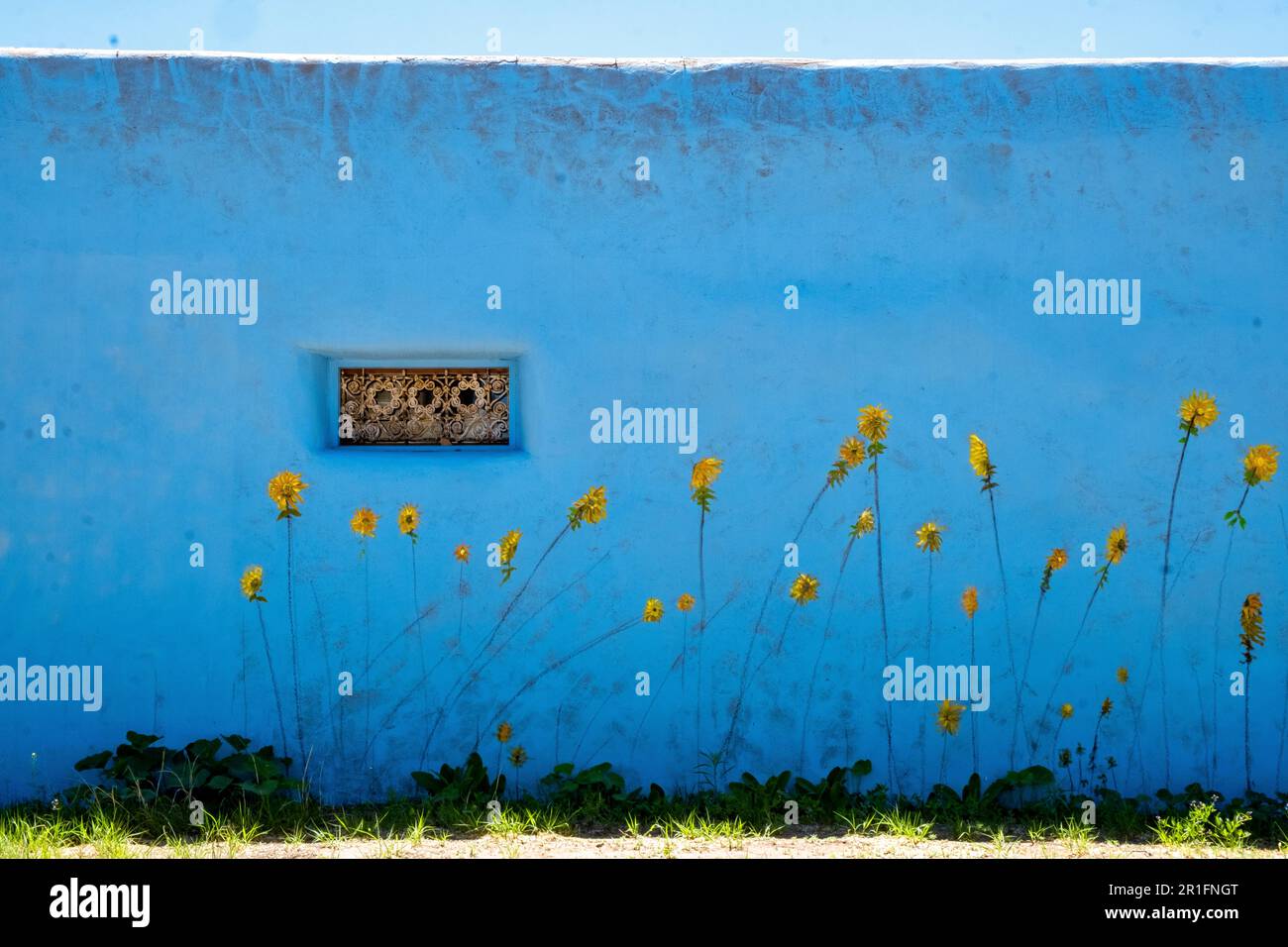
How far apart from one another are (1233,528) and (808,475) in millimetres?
1619

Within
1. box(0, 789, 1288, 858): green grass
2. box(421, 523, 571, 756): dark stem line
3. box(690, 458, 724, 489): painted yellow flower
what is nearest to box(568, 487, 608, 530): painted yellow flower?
box(421, 523, 571, 756): dark stem line

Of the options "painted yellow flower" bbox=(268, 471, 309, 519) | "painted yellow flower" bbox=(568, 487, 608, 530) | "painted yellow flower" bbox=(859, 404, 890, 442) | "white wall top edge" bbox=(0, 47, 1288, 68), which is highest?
"white wall top edge" bbox=(0, 47, 1288, 68)

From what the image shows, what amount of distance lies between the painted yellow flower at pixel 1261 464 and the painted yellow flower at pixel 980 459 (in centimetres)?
97

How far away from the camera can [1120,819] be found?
413 cm

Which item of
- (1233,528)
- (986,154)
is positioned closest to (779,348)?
(986,154)

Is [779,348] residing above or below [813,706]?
above

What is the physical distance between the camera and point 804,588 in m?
4.37

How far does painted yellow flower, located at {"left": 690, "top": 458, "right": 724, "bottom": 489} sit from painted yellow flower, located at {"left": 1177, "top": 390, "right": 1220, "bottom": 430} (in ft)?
5.78

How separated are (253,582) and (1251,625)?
372cm

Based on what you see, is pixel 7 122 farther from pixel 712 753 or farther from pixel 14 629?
→ pixel 712 753

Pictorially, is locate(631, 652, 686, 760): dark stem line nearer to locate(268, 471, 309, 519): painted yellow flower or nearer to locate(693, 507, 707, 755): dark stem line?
locate(693, 507, 707, 755): dark stem line

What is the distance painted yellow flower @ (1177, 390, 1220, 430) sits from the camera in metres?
4.42

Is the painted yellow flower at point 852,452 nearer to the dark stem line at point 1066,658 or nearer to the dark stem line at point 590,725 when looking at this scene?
the dark stem line at point 1066,658

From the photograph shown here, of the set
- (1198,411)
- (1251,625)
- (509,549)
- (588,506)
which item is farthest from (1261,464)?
(509,549)
